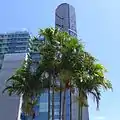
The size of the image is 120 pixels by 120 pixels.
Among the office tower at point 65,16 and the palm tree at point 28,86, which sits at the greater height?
the office tower at point 65,16

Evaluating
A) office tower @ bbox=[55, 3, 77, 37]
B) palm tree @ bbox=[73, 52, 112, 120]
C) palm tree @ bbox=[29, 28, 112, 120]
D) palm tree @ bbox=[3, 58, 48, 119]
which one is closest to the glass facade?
office tower @ bbox=[55, 3, 77, 37]

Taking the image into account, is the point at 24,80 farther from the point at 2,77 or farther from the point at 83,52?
the point at 2,77

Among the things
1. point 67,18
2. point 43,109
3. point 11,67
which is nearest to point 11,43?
point 67,18

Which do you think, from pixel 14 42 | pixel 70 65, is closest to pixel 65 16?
pixel 14 42

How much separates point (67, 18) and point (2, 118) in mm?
60286

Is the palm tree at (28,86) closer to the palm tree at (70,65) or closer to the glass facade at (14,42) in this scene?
the palm tree at (70,65)

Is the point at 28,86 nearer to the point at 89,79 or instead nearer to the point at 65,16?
the point at 89,79

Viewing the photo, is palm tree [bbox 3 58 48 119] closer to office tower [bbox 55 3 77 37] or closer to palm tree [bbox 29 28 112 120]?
palm tree [bbox 29 28 112 120]

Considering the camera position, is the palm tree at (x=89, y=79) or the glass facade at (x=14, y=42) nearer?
the palm tree at (x=89, y=79)

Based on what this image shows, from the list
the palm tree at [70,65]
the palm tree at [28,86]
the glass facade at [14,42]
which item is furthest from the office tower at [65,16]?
the palm tree at [70,65]

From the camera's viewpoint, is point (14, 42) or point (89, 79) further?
point (14, 42)

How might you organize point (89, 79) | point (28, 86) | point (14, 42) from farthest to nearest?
point (14, 42)
point (28, 86)
point (89, 79)

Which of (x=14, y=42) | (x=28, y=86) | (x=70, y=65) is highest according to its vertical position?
(x=14, y=42)

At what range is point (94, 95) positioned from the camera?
677 inches
